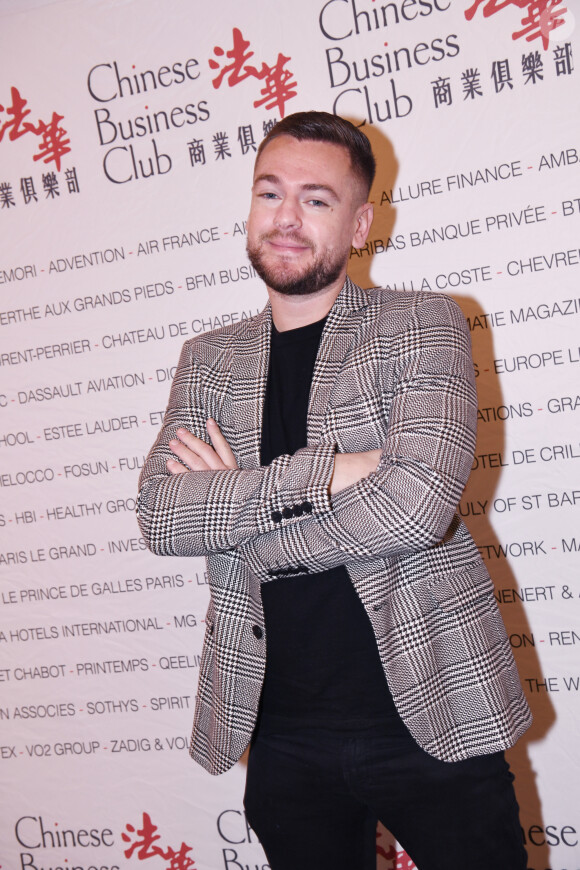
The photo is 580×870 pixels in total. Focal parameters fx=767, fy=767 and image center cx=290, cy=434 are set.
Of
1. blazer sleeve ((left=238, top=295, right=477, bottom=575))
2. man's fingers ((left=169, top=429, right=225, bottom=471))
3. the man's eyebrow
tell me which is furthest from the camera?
the man's eyebrow

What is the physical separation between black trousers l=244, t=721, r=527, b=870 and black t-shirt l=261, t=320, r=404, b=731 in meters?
0.05

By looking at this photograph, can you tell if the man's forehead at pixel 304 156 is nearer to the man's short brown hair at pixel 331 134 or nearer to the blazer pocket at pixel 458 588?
the man's short brown hair at pixel 331 134

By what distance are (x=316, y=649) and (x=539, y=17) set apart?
2.10m

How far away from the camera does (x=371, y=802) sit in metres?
1.62

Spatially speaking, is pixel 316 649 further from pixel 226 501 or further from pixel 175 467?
pixel 175 467

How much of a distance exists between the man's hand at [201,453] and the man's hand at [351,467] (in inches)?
11.2

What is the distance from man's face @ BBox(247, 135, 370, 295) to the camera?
72.2 inches

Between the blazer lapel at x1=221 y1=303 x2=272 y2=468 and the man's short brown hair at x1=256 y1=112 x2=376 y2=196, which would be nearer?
the blazer lapel at x1=221 y1=303 x2=272 y2=468

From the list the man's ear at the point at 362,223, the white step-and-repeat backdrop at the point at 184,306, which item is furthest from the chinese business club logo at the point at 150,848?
the man's ear at the point at 362,223

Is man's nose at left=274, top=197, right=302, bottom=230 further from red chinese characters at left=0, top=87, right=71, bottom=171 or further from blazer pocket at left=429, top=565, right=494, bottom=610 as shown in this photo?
red chinese characters at left=0, top=87, right=71, bottom=171

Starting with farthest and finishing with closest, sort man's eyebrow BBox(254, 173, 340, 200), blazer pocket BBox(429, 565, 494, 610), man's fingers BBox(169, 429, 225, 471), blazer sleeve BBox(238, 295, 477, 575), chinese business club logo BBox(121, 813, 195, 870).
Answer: chinese business club logo BBox(121, 813, 195, 870) < man's eyebrow BBox(254, 173, 340, 200) < man's fingers BBox(169, 429, 225, 471) < blazer pocket BBox(429, 565, 494, 610) < blazer sleeve BBox(238, 295, 477, 575)

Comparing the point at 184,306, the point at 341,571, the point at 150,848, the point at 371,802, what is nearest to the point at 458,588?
the point at 341,571

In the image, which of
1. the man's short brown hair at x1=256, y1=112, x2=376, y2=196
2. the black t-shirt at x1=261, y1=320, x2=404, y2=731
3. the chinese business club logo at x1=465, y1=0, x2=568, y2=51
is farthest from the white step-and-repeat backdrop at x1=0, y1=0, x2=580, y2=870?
the black t-shirt at x1=261, y1=320, x2=404, y2=731

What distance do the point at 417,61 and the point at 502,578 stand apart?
5.77 feet
